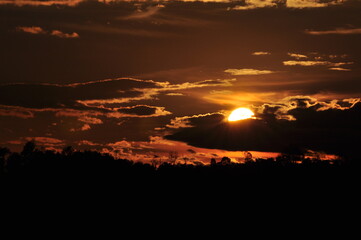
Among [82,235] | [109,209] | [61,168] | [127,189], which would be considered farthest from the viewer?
[61,168]

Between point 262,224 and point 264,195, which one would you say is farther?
point 264,195

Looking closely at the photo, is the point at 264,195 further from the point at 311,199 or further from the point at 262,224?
the point at 262,224

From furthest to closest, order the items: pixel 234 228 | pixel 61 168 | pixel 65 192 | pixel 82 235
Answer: pixel 61 168, pixel 65 192, pixel 234 228, pixel 82 235

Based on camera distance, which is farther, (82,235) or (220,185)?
(220,185)

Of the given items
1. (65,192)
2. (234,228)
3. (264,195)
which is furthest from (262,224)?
(65,192)

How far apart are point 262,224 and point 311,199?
3293 cm

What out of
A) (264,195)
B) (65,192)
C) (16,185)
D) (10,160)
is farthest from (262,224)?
(10,160)

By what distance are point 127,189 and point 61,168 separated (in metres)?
33.9

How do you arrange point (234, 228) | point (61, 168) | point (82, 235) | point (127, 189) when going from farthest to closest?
point (61, 168)
point (127, 189)
point (234, 228)
point (82, 235)

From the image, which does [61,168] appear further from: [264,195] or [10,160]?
[264,195]

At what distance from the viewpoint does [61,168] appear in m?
190

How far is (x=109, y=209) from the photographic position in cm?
13912

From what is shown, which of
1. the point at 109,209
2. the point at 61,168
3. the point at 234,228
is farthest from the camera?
the point at 61,168

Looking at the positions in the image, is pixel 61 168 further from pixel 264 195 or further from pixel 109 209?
pixel 264 195
